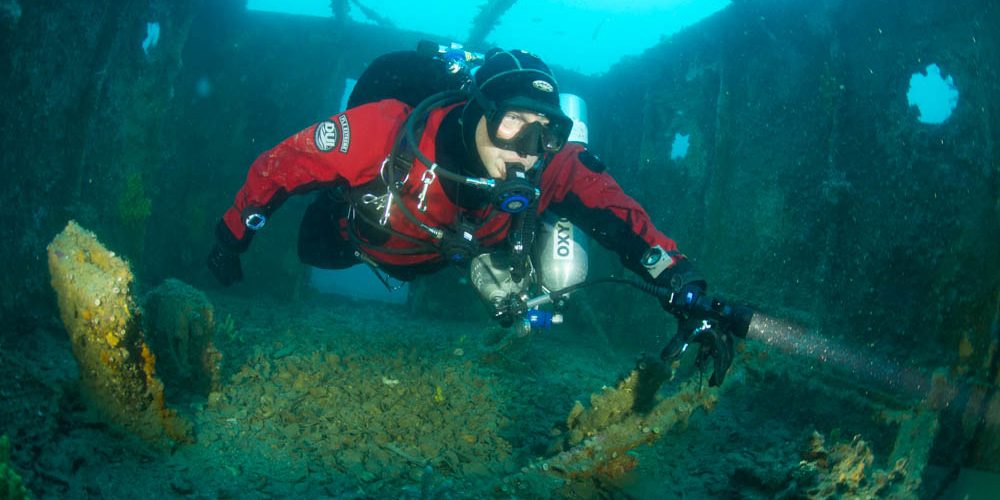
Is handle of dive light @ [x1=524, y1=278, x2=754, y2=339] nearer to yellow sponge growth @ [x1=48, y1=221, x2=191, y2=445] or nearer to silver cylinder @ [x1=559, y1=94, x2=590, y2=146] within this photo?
yellow sponge growth @ [x1=48, y1=221, x2=191, y2=445]

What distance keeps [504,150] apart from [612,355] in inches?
172

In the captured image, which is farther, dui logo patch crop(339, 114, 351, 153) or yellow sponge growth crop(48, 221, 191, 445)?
dui logo patch crop(339, 114, 351, 153)

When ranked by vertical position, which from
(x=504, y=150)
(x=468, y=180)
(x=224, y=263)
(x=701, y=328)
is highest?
(x=504, y=150)

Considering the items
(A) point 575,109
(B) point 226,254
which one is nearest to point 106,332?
(B) point 226,254

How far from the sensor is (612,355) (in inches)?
276

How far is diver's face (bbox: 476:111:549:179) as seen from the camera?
3.44 m

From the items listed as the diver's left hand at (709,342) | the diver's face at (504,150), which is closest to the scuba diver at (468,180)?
the diver's face at (504,150)

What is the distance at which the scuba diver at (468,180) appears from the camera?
3.42 metres

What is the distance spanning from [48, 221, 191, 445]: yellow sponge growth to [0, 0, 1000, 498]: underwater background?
0.01 metres

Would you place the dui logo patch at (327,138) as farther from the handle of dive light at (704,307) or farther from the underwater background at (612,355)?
the handle of dive light at (704,307)

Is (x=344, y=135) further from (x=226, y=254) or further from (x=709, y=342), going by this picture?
(x=709, y=342)

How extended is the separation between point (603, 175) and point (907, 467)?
8.84ft

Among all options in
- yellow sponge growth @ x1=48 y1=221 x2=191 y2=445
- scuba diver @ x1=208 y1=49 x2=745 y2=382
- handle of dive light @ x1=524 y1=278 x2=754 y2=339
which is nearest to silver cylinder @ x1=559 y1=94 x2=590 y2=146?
scuba diver @ x1=208 y1=49 x2=745 y2=382

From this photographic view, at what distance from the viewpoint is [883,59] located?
4230 mm
